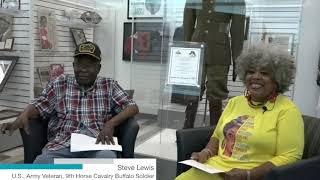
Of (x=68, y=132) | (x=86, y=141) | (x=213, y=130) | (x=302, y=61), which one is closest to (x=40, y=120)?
(x=68, y=132)

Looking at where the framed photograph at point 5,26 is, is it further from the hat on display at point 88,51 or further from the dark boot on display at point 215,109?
the dark boot on display at point 215,109

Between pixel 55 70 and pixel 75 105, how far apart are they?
2.16 metres

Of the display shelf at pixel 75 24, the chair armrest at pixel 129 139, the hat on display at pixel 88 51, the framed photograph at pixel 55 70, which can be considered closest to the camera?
the chair armrest at pixel 129 139

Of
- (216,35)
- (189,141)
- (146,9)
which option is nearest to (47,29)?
(146,9)

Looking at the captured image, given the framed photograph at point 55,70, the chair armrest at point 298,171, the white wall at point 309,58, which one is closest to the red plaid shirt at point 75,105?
the chair armrest at point 298,171

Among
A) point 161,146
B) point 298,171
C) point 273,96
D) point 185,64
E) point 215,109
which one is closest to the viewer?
point 298,171

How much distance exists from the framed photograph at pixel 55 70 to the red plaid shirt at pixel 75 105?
1.91m

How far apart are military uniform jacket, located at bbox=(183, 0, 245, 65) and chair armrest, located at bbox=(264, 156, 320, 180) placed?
166 centimetres

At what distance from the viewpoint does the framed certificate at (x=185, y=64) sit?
3350mm

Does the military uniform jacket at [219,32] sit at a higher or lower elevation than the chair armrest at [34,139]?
higher

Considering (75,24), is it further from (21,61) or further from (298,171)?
(298,171)

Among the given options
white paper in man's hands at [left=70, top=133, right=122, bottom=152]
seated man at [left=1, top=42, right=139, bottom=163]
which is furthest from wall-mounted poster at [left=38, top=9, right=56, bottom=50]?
white paper in man's hands at [left=70, top=133, right=122, bottom=152]

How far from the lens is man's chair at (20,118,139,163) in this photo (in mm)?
2059

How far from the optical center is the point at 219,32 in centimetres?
310
